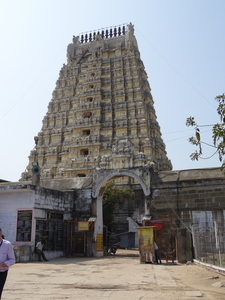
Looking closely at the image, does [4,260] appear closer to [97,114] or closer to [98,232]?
[98,232]

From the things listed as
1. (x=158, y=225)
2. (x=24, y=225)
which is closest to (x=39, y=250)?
(x=24, y=225)

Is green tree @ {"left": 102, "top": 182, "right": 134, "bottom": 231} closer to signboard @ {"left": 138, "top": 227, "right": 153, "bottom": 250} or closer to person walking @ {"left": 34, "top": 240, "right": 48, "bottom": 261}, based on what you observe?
person walking @ {"left": 34, "top": 240, "right": 48, "bottom": 261}

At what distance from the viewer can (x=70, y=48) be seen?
182 feet

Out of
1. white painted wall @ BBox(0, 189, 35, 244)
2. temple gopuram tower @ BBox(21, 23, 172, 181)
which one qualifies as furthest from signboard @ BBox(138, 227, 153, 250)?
temple gopuram tower @ BBox(21, 23, 172, 181)

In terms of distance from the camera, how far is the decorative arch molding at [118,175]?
1909 centimetres

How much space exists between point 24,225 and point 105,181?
18.8 feet

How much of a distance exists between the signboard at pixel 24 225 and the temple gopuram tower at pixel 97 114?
22.4 meters

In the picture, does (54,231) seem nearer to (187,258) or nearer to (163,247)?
(163,247)

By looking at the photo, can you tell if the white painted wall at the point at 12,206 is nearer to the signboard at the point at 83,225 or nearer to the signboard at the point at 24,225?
the signboard at the point at 24,225

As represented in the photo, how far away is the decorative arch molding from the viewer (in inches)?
752

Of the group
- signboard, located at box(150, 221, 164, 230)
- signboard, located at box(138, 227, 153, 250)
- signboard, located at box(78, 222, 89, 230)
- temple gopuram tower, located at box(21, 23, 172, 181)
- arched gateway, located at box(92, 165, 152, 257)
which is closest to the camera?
signboard, located at box(138, 227, 153, 250)

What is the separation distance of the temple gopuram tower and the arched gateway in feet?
62.6

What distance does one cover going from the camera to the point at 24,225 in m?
17.7

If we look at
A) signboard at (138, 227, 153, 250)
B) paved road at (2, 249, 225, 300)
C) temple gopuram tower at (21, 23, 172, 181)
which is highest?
temple gopuram tower at (21, 23, 172, 181)
